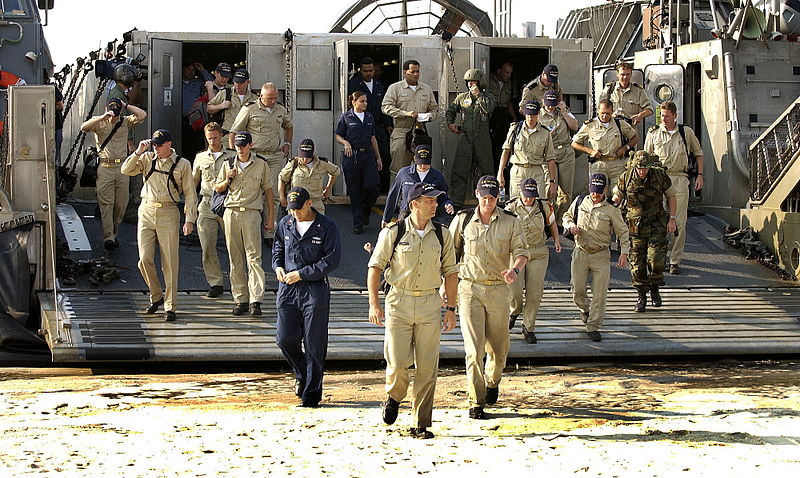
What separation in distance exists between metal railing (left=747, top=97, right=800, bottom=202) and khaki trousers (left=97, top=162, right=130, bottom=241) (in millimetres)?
8077

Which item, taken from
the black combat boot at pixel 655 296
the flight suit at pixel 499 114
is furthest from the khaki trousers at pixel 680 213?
the flight suit at pixel 499 114

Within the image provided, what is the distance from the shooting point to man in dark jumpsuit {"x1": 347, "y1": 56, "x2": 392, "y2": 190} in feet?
54.4

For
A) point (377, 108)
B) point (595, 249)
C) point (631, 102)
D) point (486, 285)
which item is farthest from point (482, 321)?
point (631, 102)

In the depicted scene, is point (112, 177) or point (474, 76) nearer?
point (112, 177)

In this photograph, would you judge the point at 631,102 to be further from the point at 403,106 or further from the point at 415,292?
the point at 415,292

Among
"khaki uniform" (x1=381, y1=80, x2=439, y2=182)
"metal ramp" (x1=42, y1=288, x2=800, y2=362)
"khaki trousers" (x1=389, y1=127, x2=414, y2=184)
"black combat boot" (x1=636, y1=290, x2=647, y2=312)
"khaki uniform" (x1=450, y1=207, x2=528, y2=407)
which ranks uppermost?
"khaki uniform" (x1=381, y1=80, x2=439, y2=182)

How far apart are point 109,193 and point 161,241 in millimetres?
2101

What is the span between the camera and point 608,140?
15117 mm

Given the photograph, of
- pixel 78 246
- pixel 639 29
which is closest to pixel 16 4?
pixel 78 246

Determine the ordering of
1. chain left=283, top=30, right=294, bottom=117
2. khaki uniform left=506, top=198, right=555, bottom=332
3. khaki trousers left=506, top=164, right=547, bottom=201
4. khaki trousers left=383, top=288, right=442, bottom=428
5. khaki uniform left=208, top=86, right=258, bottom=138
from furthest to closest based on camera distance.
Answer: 1. chain left=283, top=30, right=294, bottom=117
2. khaki uniform left=208, top=86, right=258, bottom=138
3. khaki trousers left=506, top=164, right=547, bottom=201
4. khaki uniform left=506, top=198, right=555, bottom=332
5. khaki trousers left=383, top=288, right=442, bottom=428

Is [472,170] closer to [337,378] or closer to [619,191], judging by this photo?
[619,191]

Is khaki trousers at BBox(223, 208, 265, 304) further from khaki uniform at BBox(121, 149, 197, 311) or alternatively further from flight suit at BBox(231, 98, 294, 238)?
flight suit at BBox(231, 98, 294, 238)

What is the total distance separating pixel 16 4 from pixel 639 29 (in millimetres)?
12927

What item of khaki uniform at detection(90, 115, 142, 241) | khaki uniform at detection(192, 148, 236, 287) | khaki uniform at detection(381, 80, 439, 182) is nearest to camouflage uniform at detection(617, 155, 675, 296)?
khaki uniform at detection(381, 80, 439, 182)
